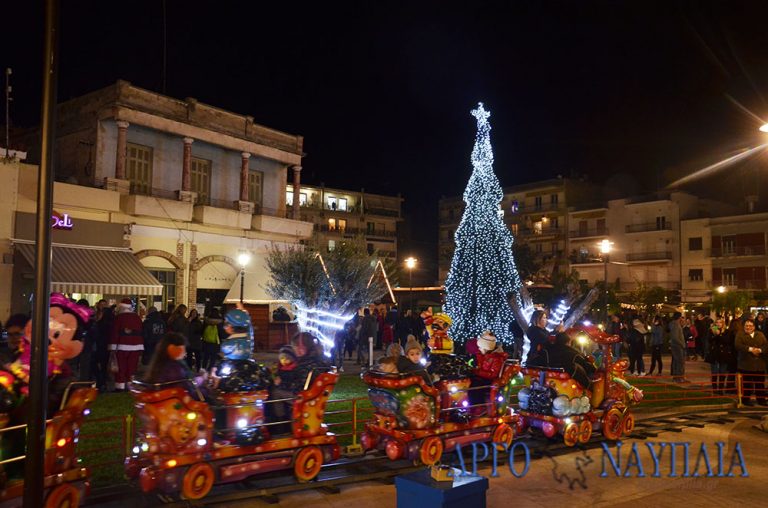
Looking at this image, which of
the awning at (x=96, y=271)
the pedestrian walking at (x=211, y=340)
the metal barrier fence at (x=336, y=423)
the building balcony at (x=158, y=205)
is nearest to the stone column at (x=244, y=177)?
the building balcony at (x=158, y=205)

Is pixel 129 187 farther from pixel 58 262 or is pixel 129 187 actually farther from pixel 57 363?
pixel 57 363

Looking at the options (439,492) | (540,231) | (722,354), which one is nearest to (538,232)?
(540,231)

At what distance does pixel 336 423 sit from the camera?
945 centimetres

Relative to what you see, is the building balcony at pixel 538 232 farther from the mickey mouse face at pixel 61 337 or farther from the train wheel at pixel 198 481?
the mickey mouse face at pixel 61 337

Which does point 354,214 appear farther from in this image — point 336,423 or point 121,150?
point 336,423

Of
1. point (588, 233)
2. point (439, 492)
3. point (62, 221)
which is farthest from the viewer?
point (588, 233)

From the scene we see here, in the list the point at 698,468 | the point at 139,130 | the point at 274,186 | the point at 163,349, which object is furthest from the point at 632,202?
the point at 163,349

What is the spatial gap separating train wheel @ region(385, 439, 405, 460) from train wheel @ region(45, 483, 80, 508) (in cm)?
350

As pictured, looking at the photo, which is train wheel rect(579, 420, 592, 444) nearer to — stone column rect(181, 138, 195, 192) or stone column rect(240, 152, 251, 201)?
stone column rect(181, 138, 195, 192)

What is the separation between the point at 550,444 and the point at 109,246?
18930 mm

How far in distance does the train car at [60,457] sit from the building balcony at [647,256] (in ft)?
164

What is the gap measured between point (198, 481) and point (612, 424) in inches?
239

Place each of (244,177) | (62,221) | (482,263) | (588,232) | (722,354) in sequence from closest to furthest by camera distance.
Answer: (722,354) < (482,263) < (62,221) < (244,177) < (588,232)

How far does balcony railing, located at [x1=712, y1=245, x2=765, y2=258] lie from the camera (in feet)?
146
